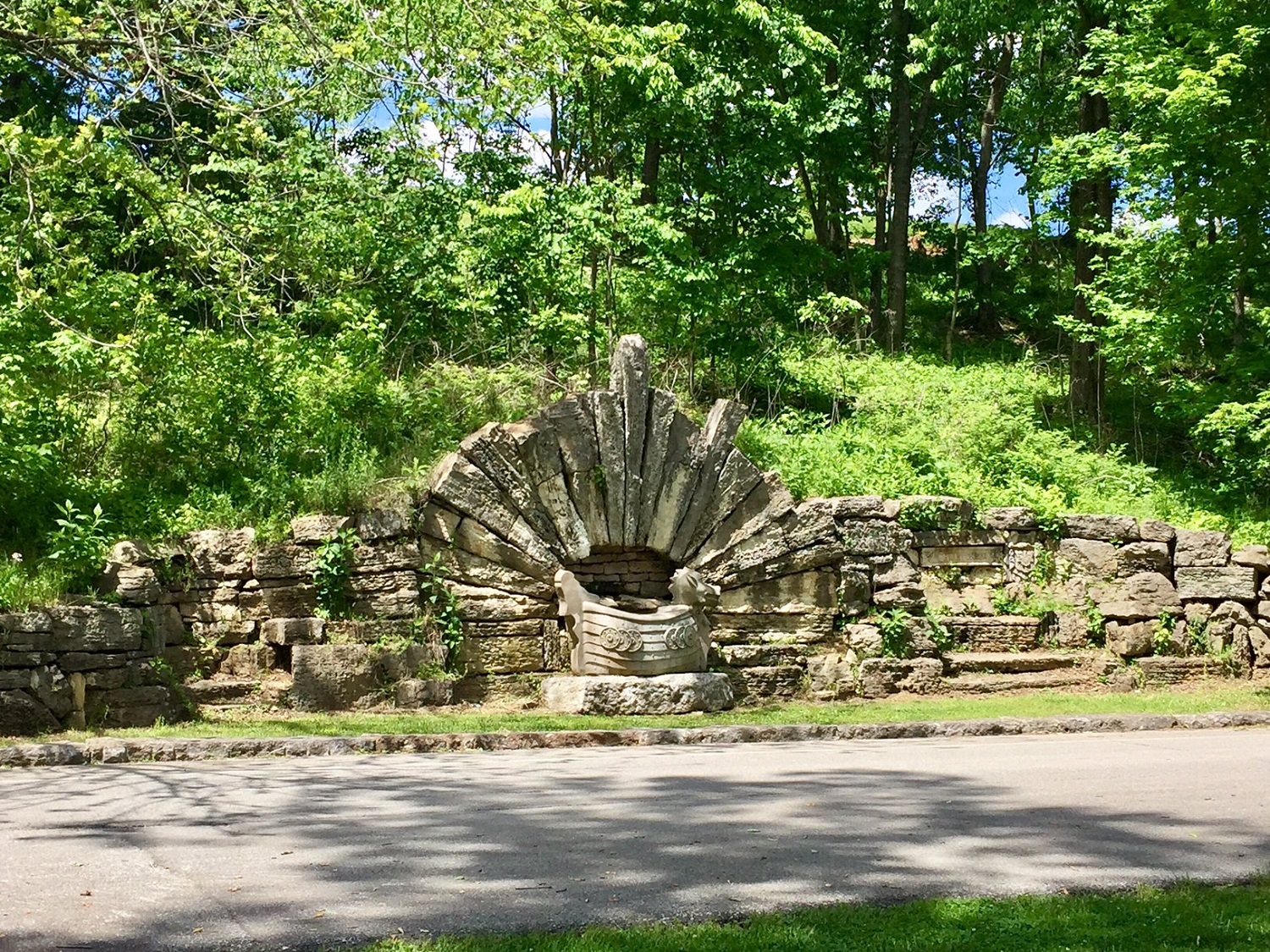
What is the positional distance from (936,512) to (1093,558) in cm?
233

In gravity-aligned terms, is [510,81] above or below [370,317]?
above

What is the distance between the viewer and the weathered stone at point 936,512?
56.2 ft

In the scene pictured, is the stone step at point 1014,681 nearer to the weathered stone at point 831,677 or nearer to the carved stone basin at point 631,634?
the weathered stone at point 831,677

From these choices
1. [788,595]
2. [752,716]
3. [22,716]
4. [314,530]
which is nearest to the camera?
[22,716]

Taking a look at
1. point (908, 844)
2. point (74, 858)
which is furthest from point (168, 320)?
point (908, 844)

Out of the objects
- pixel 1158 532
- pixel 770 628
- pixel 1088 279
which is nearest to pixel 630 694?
pixel 770 628

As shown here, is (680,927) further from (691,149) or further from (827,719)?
(691,149)

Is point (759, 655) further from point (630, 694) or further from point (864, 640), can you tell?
point (630, 694)

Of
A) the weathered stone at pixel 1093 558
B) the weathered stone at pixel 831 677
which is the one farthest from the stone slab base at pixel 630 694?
the weathered stone at pixel 1093 558

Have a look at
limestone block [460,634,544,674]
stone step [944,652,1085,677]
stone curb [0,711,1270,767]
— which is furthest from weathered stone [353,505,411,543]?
stone step [944,652,1085,677]

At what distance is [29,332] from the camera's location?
46.5 feet

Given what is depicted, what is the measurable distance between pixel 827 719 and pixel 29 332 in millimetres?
9428

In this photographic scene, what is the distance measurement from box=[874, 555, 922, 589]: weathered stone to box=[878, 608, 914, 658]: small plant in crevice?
385 mm

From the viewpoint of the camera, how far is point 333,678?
1341cm
